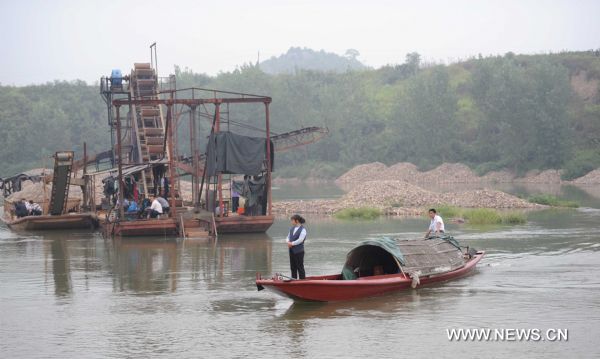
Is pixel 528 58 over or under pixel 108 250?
over

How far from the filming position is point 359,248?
18047 mm

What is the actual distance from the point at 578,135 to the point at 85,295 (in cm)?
6446

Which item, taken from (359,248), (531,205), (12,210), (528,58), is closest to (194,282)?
(359,248)

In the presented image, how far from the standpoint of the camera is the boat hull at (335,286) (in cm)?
1611

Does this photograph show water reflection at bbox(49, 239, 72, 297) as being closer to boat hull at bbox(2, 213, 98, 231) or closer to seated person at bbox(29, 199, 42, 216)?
boat hull at bbox(2, 213, 98, 231)

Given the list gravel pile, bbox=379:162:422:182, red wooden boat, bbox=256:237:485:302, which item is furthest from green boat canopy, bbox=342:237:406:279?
gravel pile, bbox=379:162:422:182

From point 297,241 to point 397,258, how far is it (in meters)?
2.33

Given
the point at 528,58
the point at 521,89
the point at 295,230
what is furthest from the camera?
the point at 528,58

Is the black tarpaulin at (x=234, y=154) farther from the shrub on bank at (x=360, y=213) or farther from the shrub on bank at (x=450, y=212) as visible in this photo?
the shrub on bank at (x=450, y=212)

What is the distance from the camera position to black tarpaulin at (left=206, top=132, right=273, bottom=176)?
29859 mm

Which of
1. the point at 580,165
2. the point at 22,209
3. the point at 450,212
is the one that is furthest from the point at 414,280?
the point at 580,165

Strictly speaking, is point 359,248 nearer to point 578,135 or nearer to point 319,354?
point 319,354

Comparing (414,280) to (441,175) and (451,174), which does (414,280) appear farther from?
(451,174)

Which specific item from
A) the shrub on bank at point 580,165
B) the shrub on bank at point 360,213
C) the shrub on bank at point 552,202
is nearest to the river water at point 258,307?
the shrub on bank at point 360,213
